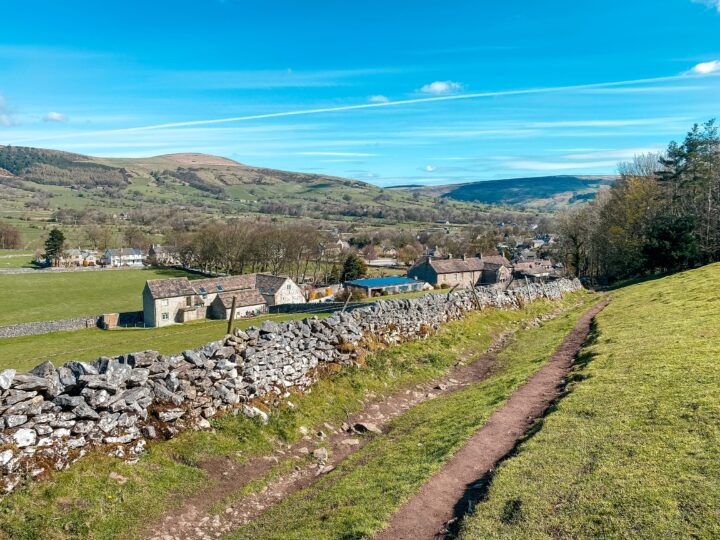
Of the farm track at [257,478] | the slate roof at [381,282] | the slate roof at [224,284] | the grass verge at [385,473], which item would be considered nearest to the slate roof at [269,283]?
the slate roof at [224,284]

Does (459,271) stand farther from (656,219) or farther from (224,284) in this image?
(224,284)

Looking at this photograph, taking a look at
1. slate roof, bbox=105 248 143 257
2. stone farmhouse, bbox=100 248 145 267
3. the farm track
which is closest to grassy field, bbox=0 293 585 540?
the farm track

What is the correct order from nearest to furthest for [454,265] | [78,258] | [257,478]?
[257,478], [454,265], [78,258]

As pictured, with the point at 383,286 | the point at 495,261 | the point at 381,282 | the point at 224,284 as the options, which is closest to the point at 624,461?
the point at 224,284

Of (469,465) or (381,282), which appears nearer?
(469,465)

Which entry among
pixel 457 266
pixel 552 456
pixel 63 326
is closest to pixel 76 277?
pixel 63 326

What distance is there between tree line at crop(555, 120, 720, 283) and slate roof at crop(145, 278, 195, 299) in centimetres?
5400

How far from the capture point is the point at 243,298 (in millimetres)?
63438

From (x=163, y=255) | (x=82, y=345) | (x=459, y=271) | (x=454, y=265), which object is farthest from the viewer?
(x=163, y=255)

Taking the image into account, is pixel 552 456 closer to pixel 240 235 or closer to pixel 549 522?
pixel 549 522

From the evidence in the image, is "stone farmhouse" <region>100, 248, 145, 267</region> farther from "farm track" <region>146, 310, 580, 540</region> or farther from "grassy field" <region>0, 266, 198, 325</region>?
"farm track" <region>146, 310, 580, 540</region>

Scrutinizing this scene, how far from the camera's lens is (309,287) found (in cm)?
8244

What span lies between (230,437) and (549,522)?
295 inches

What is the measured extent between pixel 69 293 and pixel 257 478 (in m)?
81.2
